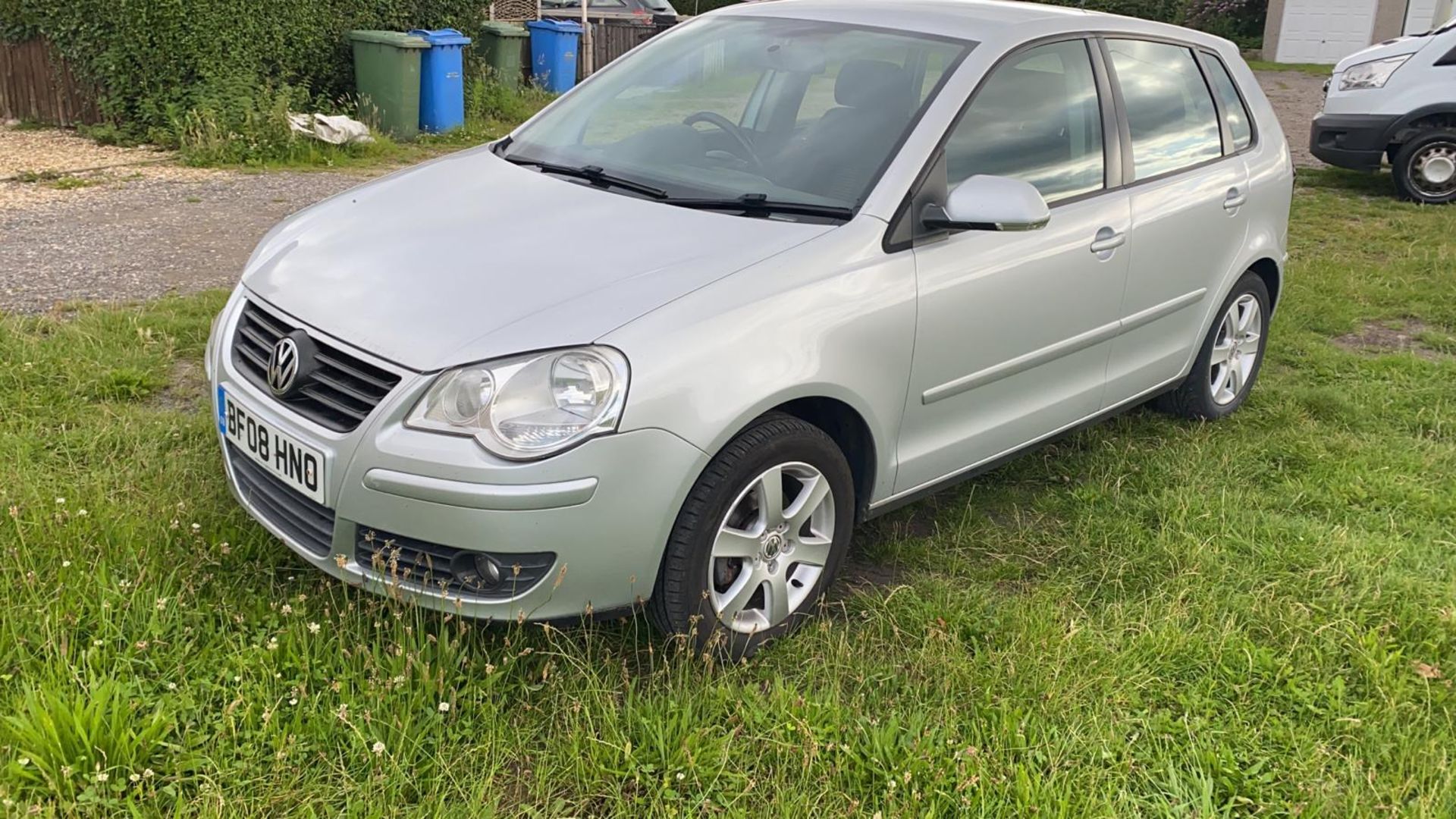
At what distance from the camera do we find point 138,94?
32.7 ft

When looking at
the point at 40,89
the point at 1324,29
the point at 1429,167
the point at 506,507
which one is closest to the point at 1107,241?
the point at 506,507

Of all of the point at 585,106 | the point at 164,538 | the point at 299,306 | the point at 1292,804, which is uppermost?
the point at 585,106

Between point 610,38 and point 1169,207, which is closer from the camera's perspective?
point 1169,207

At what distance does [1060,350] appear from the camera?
3.86 m

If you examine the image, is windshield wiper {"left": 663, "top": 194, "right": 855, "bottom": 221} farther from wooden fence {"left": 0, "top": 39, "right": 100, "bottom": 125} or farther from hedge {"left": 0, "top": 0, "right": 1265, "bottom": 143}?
wooden fence {"left": 0, "top": 39, "right": 100, "bottom": 125}

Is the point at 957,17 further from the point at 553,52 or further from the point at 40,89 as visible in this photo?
the point at 553,52

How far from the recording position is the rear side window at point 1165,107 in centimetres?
422

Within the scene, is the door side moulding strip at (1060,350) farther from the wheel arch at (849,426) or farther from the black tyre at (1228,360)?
the black tyre at (1228,360)

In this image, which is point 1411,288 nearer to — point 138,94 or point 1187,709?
point 1187,709

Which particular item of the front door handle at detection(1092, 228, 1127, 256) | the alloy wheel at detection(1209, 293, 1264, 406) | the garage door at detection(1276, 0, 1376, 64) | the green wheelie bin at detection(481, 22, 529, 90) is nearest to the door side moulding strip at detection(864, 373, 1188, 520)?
the alloy wheel at detection(1209, 293, 1264, 406)

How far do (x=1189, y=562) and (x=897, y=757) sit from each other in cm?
146

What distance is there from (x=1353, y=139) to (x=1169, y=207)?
7.10 meters

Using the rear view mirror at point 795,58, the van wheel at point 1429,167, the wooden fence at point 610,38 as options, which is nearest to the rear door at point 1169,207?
the rear view mirror at point 795,58

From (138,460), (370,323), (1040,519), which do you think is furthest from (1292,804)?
(138,460)
